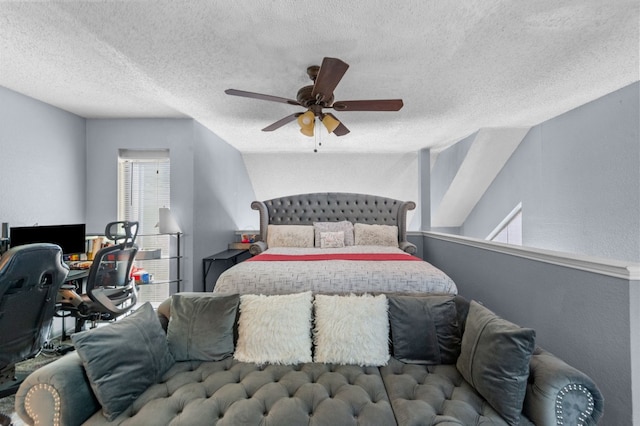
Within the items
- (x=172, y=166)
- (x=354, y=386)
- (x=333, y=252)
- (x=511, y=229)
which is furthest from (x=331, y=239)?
(x=511, y=229)

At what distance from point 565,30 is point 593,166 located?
216cm

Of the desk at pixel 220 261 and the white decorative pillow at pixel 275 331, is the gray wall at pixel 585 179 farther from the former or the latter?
the desk at pixel 220 261

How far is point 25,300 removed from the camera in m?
1.82

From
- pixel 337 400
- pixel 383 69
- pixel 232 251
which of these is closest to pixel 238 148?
pixel 232 251

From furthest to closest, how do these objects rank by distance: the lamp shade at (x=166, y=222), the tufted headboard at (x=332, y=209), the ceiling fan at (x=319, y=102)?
1. the tufted headboard at (x=332, y=209)
2. the lamp shade at (x=166, y=222)
3. the ceiling fan at (x=319, y=102)

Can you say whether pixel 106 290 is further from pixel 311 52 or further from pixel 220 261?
pixel 311 52

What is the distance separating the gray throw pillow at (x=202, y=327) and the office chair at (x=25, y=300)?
859mm

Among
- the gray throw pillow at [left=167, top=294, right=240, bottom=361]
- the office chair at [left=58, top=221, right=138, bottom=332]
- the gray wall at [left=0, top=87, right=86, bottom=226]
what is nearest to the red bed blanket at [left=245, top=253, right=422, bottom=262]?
the gray throw pillow at [left=167, top=294, right=240, bottom=361]

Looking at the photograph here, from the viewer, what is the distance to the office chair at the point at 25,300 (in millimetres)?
1678

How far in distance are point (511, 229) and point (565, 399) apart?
5.09m

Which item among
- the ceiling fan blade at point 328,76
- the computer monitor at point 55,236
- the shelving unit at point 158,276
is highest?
the ceiling fan blade at point 328,76

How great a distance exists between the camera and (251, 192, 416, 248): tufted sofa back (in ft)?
15.5

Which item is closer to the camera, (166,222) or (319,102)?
(319,102)

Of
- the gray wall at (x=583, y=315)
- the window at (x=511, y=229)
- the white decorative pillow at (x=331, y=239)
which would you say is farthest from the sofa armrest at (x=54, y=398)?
the window at (x=511, y=229)
